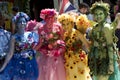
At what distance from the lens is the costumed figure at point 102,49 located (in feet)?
22.5

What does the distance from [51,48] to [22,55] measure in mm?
553

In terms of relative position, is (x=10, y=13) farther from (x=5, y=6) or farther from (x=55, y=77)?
(x=55, y=77)

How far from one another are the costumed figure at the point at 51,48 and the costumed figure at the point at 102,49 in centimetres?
61

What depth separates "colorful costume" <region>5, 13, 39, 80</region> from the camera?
7031mm

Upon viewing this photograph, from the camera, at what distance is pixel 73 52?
7410 millimetres

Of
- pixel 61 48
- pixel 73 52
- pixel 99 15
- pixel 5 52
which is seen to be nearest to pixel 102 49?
pixel 99 15

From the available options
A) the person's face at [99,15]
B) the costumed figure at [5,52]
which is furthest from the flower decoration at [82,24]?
the costumed figure at [5,52]

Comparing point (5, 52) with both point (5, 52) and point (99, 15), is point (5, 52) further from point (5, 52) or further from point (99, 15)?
point (99, 15)

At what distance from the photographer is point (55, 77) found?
7.37 metres

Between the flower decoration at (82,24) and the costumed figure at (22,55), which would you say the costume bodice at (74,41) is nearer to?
the flower decoration at (82,24)

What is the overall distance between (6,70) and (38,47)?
25.8 inches

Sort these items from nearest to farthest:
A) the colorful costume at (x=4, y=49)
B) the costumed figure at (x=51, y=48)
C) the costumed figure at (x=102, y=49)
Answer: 1. the costumed figure at (x=102, y=49)
2. the colorful costume at (x=4, y=49)
3. the costumed figure at (x=51, y=48)

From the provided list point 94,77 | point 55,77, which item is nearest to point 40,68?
point 55,77

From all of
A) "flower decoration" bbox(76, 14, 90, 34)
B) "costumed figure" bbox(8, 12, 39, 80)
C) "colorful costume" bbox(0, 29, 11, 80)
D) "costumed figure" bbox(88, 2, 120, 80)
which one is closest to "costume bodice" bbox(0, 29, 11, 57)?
"colorful costume" bbox(0, 29, 11, 80)
